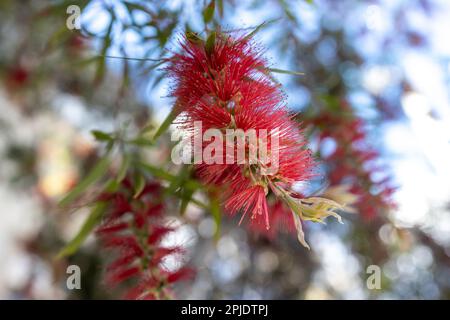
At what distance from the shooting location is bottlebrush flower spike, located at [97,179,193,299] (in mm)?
1013

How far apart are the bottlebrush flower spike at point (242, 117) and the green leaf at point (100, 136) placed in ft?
1.16

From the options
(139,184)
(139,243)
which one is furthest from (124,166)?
(139,243)

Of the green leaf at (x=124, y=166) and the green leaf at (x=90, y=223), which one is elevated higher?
the green leaf at (x=124, y=166)

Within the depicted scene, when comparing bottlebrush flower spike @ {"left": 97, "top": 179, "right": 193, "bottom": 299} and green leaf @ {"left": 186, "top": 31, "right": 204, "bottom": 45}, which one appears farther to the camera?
bottlebrush flower spike @ {"left": 97, "top": 179, "right": 193, "bottom": 299}

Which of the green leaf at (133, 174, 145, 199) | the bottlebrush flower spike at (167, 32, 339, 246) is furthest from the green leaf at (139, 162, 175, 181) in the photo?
the bottlebrush flower spike at (167, 32, 339, 246)

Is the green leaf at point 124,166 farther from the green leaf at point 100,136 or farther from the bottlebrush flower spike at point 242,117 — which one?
the bottlebrush flower spike at point 242,117

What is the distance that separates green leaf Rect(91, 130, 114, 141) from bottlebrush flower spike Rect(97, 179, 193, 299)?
0.39 feet

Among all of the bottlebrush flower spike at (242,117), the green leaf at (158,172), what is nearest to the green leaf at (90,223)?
the green leaf at (158,172)

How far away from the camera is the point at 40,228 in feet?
9.08

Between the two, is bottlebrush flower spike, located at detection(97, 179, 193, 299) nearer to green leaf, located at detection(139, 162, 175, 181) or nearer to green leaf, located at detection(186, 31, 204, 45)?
green leaf, located at detection(139, 162, 175, 181)

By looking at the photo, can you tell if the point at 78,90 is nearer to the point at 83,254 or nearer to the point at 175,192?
the point at 83,254

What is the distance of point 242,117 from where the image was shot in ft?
2.38

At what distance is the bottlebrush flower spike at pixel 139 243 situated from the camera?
1013 mm
